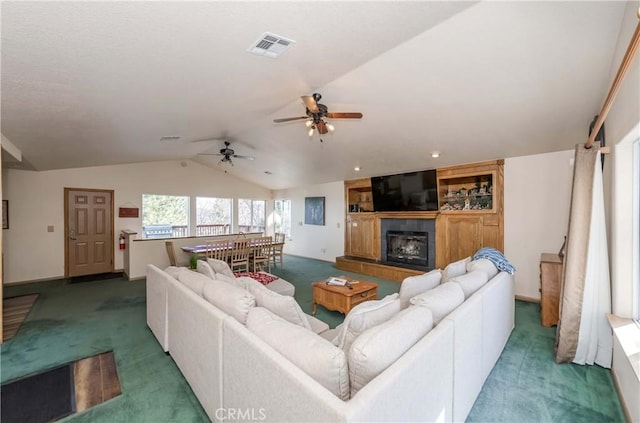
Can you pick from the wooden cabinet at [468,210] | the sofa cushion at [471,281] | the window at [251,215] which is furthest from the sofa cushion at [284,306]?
the window at [251,215]

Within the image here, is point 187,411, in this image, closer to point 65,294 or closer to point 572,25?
point 572,25

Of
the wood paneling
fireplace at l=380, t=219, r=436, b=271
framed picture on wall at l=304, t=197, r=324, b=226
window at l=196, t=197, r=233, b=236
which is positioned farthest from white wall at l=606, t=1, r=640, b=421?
window at l=196, t=197, r=233, b=236

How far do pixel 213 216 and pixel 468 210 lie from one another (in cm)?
682

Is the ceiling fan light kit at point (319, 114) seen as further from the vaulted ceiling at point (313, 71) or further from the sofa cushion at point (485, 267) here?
the sofa cushion at point (485, 267)

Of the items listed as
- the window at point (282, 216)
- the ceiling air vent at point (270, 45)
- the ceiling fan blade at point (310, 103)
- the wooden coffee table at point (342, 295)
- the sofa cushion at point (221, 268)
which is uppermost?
the ceiling air vent at point (270, 45)

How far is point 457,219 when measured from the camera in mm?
5062

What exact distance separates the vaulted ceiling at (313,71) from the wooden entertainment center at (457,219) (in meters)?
0.56

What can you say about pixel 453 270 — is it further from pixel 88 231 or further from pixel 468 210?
pixel 88 231

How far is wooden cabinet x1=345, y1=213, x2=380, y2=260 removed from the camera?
21.1ft

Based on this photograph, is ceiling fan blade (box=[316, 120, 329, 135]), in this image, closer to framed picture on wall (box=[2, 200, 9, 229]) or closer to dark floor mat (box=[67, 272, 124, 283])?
dark floor mat (box=[67, 272, 124, 283])

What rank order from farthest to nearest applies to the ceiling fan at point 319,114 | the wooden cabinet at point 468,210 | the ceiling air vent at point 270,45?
the wooden cabinet at point 468,210, the ceiling fan at point 319,114, the ceiling air vent at point 270,45

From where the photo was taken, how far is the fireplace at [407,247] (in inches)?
221

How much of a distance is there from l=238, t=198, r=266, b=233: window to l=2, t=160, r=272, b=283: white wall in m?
2.38

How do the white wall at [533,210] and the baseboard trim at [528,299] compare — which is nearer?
the white wall at [533,210]
